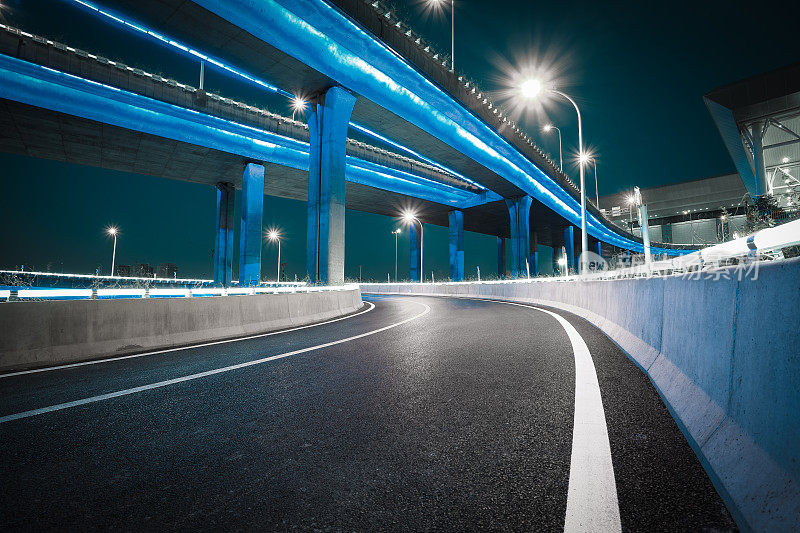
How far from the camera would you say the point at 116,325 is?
715cm

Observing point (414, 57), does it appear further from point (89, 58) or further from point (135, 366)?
point (135, 366)

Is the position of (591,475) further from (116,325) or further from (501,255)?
(501,255)

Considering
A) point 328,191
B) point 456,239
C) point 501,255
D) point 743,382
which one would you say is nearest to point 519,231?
point 456,239

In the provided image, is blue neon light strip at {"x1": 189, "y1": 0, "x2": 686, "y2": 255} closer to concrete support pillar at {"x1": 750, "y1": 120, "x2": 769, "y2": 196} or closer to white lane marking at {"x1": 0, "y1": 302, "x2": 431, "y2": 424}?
white lane marking at {"x1": 0, "y1": 302, "x2": 431, "y2": 424}

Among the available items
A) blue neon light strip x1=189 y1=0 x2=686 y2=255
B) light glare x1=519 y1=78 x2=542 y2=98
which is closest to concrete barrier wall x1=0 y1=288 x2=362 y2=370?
blue neon light strip x1=189 y1=0 x2=686 y2=255

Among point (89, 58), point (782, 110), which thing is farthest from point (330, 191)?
point (782, 110)

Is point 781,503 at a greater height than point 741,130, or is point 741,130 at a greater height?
point 741,130

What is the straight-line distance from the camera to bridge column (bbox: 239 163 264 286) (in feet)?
106

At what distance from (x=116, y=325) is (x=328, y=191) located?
51.7 ft

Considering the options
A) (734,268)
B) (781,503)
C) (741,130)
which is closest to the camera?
(781,503)

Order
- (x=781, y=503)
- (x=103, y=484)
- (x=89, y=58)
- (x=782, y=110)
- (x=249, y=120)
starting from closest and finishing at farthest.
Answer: (x=781, y=503) → (x=103, y=484) → (x=89, y=58) → (x=249, y=120) → (x=782, y=110)

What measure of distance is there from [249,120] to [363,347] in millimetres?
25377

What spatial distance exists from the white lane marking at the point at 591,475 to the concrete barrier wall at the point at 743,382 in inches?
20.1

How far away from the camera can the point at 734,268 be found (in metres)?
2.50
